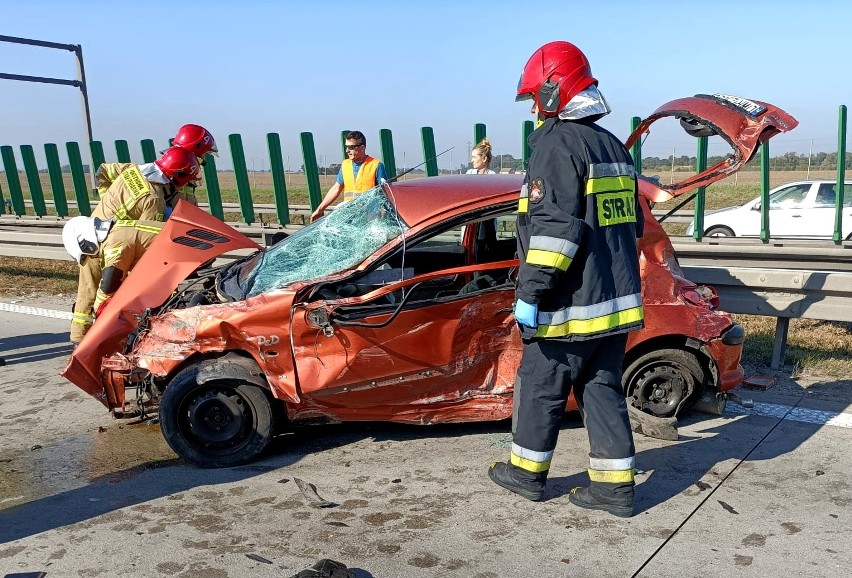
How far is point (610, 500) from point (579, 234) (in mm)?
1215

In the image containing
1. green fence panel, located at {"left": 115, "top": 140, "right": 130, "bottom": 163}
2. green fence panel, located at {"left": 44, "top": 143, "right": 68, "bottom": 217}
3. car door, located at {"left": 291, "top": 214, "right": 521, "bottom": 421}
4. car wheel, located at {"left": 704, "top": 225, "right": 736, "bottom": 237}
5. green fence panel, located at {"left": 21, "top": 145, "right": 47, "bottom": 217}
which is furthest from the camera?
green fence panel, located at {"left": 21, "top": 145, "right": 47, "bottom": 217}

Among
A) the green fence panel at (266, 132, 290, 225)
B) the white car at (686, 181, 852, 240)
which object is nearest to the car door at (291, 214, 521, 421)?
the green fence panel at (266, 132, 290, 225)

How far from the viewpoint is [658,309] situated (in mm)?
4449

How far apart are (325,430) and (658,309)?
6.84ft

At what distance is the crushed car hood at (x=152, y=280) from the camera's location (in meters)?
4.48

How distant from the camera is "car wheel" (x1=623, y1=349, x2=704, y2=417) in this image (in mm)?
4539

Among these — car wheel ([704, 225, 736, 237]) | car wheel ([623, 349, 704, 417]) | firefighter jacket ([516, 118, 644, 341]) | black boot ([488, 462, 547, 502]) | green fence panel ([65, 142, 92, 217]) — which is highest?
green fence panel ([65, 142, 92, 217])

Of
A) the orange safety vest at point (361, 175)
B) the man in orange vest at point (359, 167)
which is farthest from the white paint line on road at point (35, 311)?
the orange safety vest at point (361, 175)

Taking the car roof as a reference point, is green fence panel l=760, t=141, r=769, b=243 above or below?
below

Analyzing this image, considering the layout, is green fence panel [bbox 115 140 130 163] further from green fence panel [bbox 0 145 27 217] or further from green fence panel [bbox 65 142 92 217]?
green fence panel [bbox 0 145 27 217]

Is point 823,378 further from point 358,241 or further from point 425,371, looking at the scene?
point 358,241

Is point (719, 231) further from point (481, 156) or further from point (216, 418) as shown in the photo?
point (216, 418)

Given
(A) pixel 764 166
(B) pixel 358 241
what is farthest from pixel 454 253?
(A) pixel 764 166

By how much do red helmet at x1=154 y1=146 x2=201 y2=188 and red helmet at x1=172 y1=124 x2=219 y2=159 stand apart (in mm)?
74
